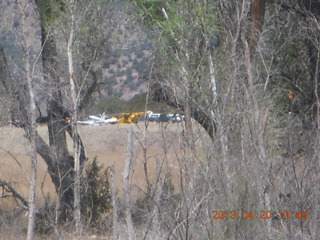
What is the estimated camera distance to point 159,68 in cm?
1199

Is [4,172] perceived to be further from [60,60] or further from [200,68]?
[200,68]

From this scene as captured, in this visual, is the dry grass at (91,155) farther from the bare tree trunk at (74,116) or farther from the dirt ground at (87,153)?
the bare tree trunk at (74,116)

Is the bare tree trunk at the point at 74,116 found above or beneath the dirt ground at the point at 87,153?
above

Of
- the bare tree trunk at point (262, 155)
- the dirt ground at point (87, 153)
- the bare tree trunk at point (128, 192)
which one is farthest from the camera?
the dirt ground at point (87, 153)

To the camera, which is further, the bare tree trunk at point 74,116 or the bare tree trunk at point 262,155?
the bare tree trunk at point 74,116

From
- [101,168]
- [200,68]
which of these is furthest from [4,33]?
[200,68]
